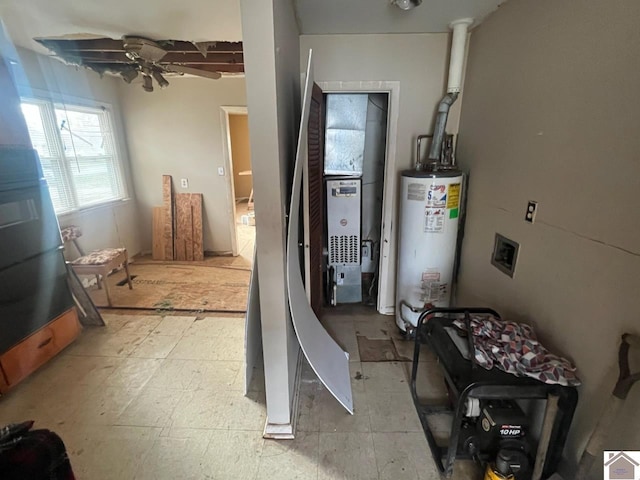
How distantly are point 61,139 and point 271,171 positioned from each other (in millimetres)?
3078

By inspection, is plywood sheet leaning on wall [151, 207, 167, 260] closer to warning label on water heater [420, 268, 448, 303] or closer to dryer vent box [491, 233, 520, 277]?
warning label on water heater [420, 268, 448, 303]

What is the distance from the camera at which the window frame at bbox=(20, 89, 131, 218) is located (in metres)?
2.76

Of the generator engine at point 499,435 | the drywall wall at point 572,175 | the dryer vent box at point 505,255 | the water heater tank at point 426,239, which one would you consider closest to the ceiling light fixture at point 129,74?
the water heater tank at point 426,239

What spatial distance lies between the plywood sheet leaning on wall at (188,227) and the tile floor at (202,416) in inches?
70.0

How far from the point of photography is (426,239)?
2.12 meters

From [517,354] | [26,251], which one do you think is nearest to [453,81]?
[517,354]

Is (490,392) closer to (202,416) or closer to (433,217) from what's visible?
(433,217)

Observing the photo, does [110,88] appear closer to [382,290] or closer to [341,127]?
[341,127]

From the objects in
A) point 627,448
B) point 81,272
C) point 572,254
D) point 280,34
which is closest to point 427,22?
point 280,34

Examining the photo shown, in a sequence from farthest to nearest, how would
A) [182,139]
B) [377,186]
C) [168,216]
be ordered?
1. [168,216]
2. [182,139]
3. [377,186]

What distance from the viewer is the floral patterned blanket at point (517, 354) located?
3.89ft

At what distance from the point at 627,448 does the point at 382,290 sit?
171 centimetres

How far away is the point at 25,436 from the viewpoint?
664 mm

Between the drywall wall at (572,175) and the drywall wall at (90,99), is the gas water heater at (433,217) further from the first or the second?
the drywall wall at (90,99)
